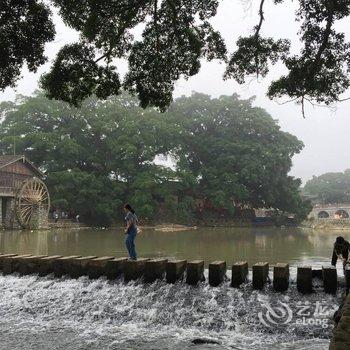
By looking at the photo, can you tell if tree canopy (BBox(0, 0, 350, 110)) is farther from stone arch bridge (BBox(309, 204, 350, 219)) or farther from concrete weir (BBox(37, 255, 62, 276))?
stone arch bridge (BBox(309, 204, 350, 219))

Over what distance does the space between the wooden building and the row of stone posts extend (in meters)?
23.4

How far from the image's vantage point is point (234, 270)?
8586 millimetres

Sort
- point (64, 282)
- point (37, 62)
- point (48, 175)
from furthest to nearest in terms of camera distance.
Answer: point (48, 175), point (64, 282), point (37, 62)

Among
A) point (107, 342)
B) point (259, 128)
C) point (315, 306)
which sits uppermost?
point (259, 128)

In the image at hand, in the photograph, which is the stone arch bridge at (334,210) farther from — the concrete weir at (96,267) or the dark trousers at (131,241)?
the concrete weir at (96,267)

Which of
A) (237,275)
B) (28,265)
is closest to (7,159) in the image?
(28,265)

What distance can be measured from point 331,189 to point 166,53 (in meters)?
72.3

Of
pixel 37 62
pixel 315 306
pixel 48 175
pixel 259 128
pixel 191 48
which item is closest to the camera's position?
pixel 315 306

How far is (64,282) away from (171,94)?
18.5ft

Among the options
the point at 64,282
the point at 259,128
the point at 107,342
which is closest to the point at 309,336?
the point at 107,342

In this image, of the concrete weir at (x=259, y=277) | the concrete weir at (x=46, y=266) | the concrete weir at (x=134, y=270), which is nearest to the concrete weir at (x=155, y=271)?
the concrete weir at (x=134, y=270)

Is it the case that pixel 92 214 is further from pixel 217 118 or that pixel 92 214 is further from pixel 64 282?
pixel 64 282

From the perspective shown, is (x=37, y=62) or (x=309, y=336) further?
(x=37, y=62)

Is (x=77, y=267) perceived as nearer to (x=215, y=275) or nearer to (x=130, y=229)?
(x=130, y=229)
